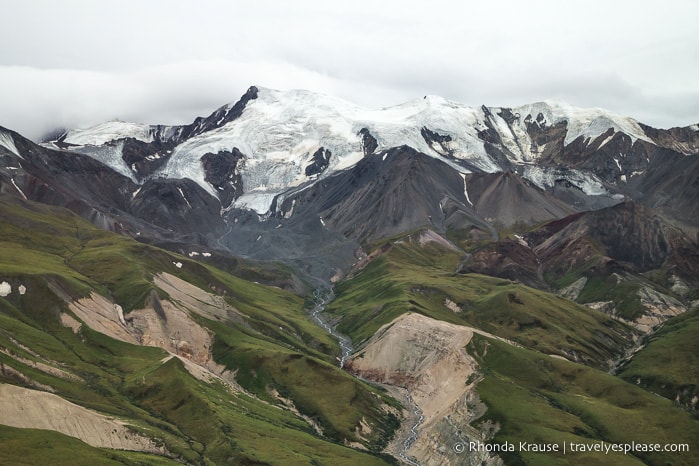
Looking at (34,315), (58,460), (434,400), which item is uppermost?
(58,460)

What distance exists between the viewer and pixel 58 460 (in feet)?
323

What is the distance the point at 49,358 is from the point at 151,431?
3823 centimetres

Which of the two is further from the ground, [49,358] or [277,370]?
[49,358]

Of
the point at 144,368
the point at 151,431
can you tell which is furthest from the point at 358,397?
the point at 151,431

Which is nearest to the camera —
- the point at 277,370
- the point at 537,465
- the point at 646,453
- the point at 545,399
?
the point at 537,465

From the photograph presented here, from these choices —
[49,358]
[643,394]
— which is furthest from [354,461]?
[643,394]

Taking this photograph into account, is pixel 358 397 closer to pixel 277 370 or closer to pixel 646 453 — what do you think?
pixel 277 370

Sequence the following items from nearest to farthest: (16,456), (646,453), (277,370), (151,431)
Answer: (16,456) < (151,431) < (646,453) < (277,370)

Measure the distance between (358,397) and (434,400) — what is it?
24.0 meters

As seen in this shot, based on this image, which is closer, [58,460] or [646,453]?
[58,460]

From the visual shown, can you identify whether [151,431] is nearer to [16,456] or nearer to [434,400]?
[16,456]

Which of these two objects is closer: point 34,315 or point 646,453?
point 646,453

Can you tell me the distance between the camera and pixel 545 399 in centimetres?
17725

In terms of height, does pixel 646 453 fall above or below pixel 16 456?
below
